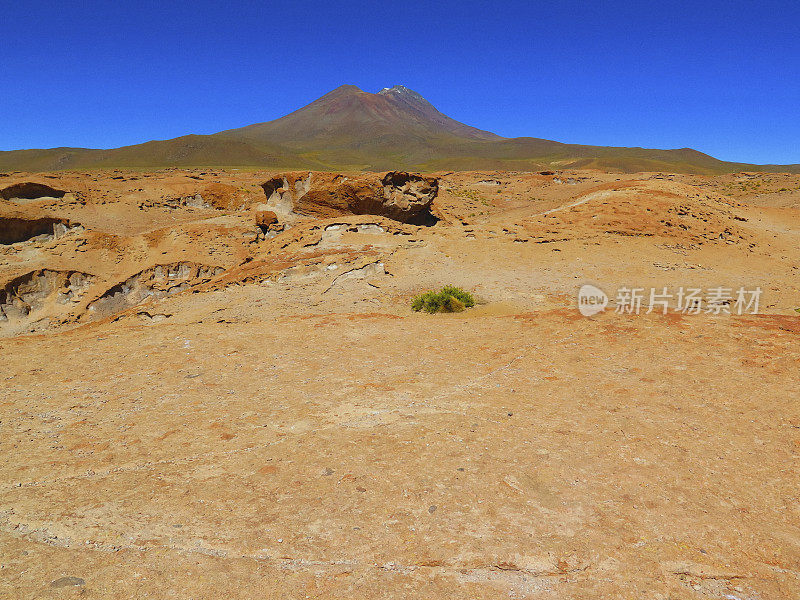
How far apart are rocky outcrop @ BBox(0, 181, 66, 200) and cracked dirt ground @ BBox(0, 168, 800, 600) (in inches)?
658

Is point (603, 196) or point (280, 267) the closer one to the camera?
point (280, 267)

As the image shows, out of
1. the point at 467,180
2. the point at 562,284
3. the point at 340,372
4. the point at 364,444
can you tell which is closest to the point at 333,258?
the point at 562,284

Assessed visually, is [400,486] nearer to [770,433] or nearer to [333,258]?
[770,433]

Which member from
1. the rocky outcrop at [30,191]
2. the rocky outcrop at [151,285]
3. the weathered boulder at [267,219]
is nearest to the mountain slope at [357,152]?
the rocky outcrop at [30,191]

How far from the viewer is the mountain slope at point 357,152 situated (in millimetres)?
93812

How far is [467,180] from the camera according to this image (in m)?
30.0

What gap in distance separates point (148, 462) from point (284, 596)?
2.17 m

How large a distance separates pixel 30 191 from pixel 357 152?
11559 cm

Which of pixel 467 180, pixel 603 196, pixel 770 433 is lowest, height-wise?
pixel 770 433

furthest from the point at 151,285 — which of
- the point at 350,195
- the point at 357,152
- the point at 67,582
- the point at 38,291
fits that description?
the point at 357,152

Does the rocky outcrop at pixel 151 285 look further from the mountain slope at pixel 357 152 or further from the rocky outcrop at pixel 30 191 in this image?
the mountain slope at pixel 357 152

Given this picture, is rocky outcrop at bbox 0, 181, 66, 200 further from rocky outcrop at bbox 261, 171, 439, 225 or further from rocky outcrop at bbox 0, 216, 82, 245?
rocky outcrop at bbox 261, 171, 439, 225

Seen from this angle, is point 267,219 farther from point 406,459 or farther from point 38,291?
point 406,459

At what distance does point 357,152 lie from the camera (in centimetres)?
12962
